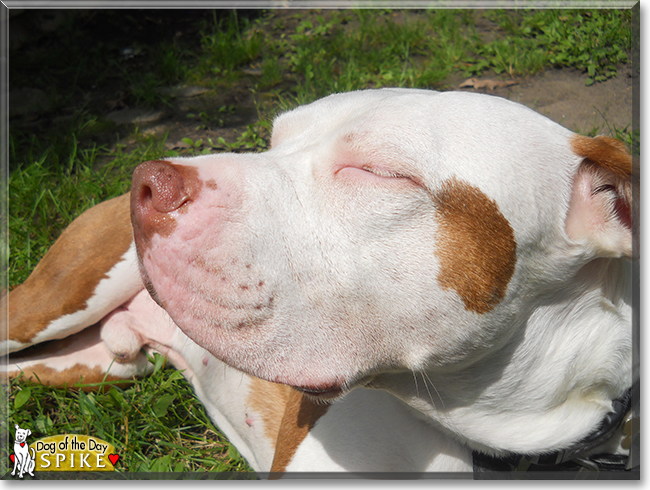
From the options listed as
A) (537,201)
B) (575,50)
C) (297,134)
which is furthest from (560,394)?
(575,50)

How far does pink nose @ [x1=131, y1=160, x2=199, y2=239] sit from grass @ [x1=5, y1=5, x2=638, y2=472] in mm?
1910

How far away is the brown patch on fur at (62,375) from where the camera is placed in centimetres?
339

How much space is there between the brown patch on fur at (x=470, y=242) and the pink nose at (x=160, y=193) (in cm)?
79

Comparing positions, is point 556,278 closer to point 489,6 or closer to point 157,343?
point 157,343

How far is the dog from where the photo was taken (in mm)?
1765

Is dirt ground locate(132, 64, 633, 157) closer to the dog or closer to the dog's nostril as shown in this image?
the dog

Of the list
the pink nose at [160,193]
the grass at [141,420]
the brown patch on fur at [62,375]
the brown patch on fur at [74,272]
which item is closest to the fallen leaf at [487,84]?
the brown patch on fur at [74,272]

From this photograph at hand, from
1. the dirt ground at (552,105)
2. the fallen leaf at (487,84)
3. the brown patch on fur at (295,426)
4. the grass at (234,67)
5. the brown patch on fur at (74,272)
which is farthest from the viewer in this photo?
the fallen leaf at (487,84)

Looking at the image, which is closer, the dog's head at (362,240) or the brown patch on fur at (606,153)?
the dog's head at (362,240)

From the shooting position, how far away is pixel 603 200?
197 cm

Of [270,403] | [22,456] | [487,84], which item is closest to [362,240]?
[270,403]

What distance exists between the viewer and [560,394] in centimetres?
207

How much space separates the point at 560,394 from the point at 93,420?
2491mm

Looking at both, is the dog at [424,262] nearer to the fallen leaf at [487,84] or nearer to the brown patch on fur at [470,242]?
the brown patch on fur at [470,242]
